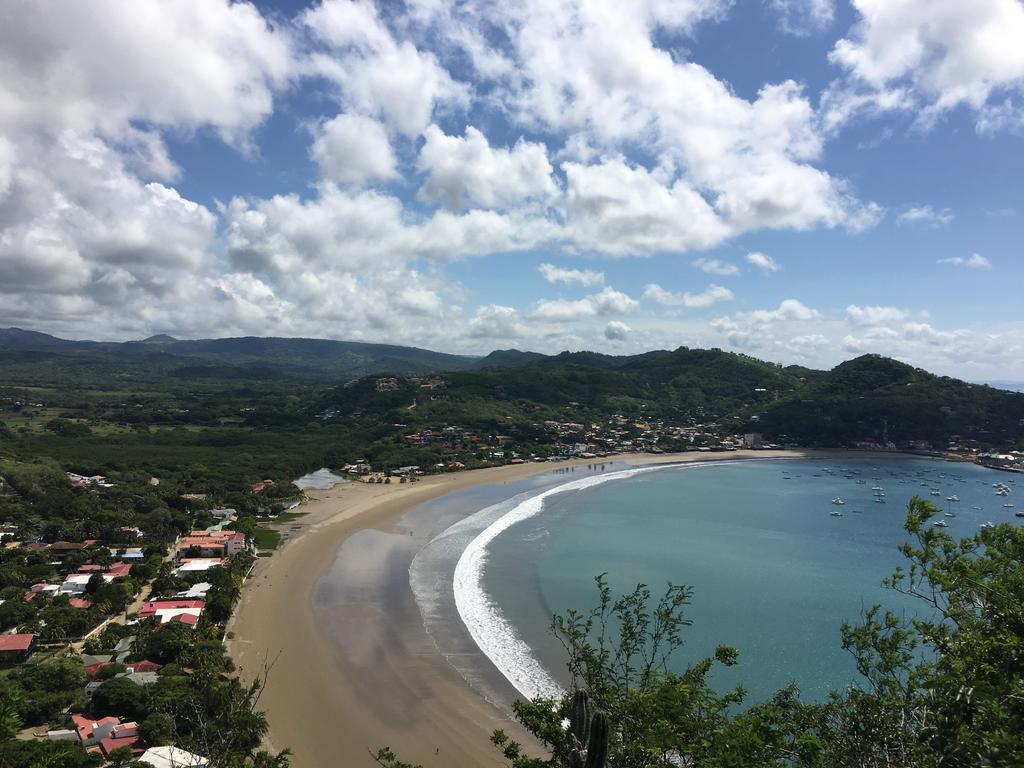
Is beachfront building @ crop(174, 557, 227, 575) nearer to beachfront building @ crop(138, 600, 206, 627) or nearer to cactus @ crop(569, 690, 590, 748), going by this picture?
beachfront building @ crop(138, 600, 206, 627)

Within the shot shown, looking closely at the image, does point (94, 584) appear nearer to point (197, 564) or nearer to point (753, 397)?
point (197, 564)

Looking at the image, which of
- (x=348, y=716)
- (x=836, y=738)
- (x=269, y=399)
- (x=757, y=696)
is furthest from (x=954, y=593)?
(x=269, y=399)

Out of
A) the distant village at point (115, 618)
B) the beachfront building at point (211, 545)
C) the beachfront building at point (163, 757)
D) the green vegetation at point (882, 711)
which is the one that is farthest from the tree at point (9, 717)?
the beachfront building at point (211, 545)

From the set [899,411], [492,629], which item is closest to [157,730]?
[492,629]

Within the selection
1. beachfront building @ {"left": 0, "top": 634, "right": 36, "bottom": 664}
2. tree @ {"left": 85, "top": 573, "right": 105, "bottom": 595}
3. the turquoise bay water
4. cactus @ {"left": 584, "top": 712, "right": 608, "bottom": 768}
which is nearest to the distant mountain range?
the turquoise bay water

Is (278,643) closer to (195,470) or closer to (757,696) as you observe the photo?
(757,696)

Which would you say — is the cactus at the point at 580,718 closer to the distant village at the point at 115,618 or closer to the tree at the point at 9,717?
the distant village at the point at 115,618
